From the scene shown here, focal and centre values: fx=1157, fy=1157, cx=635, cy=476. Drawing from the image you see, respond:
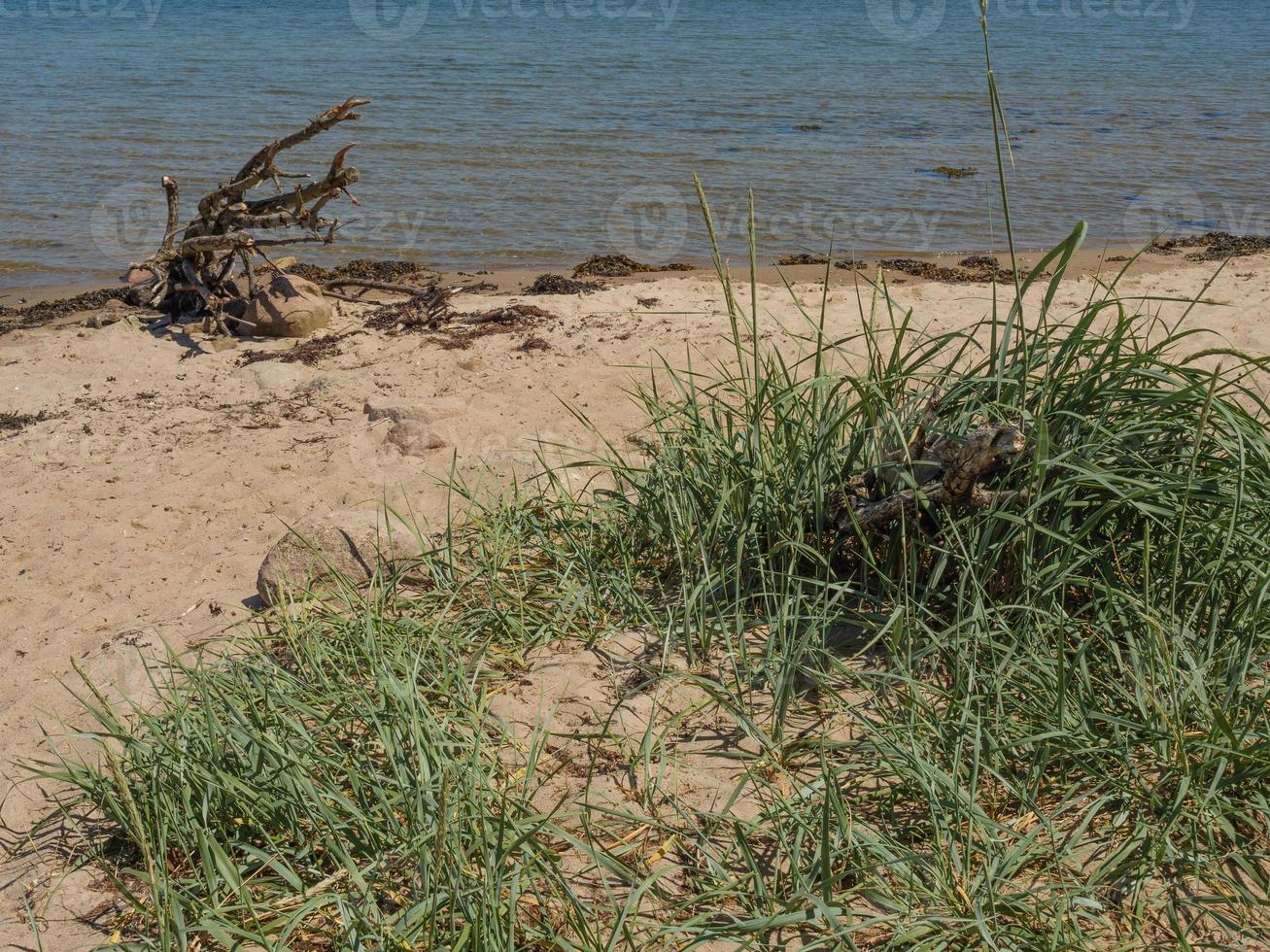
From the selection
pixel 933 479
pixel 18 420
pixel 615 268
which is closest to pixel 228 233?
pixel 18 420

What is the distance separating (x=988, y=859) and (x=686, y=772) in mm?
718

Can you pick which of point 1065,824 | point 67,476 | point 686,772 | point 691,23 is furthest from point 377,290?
point 691,23

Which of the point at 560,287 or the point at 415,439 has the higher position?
the point at 560,287

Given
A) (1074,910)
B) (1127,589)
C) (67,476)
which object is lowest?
(67,476)

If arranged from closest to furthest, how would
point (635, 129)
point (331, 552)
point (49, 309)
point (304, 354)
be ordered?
point (331, 552) → point (304, 354) → point (49, 309) → point (635, 129)

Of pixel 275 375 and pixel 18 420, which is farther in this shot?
pixel 275 375

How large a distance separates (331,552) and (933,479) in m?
1.87

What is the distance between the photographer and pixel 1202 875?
217cm

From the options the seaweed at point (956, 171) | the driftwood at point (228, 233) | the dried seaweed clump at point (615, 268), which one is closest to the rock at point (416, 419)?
the driftwood at point (228, 233)

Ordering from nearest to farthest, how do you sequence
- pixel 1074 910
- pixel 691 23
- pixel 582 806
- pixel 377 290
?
pixel 1074 910
pixel 582 806
pixel 377 290
pixel 691 23

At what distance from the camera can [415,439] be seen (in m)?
4.99

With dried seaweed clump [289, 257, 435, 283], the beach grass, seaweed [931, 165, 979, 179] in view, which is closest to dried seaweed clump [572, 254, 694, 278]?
dried seaweed clump [289, 257, 435, 283]

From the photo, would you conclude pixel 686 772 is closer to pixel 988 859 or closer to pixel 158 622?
pixel 988 859

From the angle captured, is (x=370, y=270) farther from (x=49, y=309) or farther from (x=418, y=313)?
(x=49, y=309)
